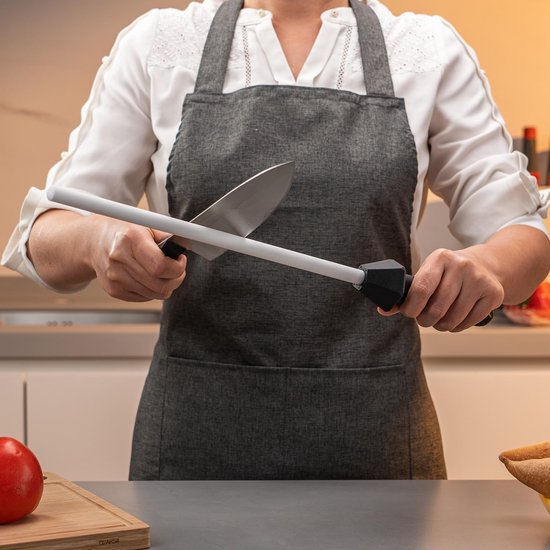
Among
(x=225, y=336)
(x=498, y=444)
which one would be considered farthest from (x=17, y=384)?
(x=498, y=444)

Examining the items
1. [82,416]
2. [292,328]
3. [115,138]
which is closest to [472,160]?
[292,328]

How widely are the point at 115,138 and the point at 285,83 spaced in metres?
0.20

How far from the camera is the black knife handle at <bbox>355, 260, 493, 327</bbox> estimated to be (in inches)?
30.3

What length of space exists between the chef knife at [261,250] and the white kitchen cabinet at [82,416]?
0.97m

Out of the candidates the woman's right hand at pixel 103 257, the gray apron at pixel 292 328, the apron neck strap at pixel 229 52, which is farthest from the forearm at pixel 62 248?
the apron neck strap at pixel 229 52

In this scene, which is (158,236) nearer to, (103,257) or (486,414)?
(103,257)

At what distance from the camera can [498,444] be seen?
1745 mm

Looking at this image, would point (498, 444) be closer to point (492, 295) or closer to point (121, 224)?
point (492, 295)

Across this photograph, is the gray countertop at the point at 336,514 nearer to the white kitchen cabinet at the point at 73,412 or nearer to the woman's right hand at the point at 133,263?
the woman's right hand at the point at 133,263

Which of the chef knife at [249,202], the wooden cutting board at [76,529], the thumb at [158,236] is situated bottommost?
the wooden cutting board at [76,529]


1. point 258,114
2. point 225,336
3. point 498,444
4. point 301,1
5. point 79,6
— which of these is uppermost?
point 79,6

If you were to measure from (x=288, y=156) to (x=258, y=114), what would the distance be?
60mm

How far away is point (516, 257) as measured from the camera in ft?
3.31

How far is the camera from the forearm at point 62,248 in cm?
95
